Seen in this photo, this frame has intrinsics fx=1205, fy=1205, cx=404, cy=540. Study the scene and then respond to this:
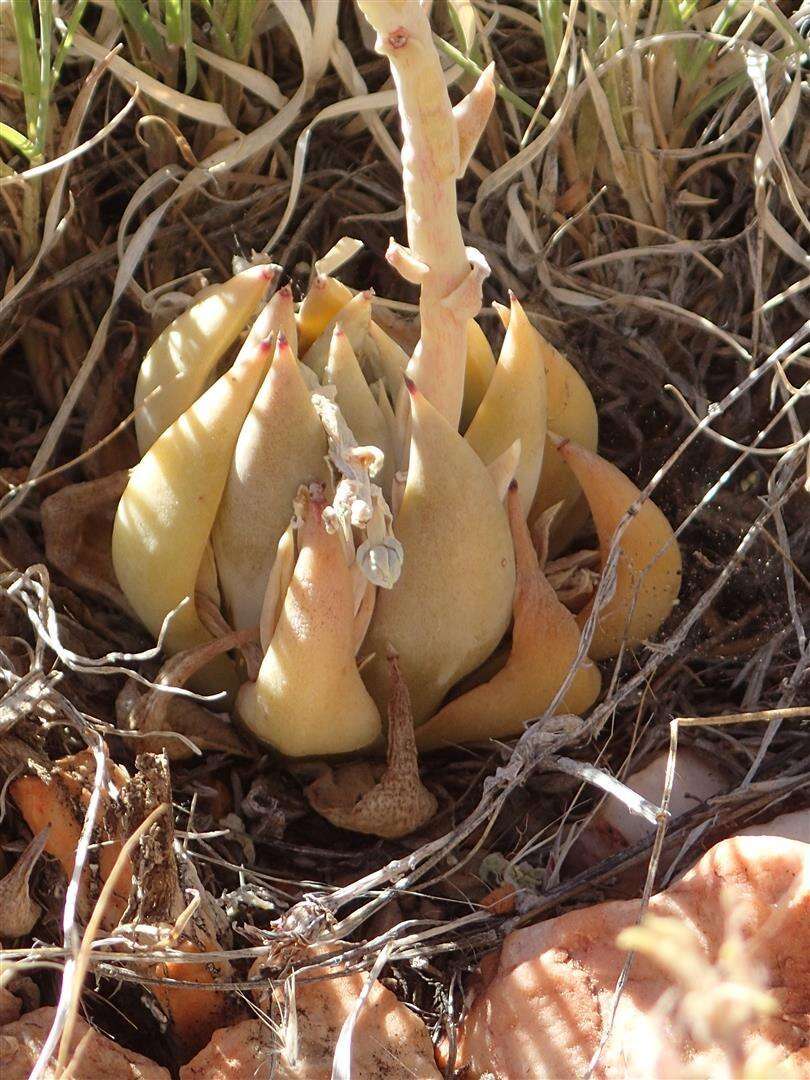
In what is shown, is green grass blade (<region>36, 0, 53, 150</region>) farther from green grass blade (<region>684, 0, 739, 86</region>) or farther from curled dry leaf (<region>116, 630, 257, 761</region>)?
green grass blade (<region>684, 0, 739, 86</region>)

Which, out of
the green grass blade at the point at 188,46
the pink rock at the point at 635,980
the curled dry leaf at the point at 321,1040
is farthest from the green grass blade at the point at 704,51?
the curled dry leaf at the point at 321,1040

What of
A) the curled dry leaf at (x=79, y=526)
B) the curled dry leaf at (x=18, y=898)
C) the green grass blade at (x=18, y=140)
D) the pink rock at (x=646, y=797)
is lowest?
Answer: the pink rock at (x=646, y=797)

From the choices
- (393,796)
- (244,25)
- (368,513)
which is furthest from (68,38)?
(393,796)

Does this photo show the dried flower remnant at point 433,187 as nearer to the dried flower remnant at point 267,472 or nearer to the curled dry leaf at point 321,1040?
the dried flower remnant at point 267,472

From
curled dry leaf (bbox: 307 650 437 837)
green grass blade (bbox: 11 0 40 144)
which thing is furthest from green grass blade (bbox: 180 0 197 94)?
curled dry leaf (bbox: 307 650 437 837)

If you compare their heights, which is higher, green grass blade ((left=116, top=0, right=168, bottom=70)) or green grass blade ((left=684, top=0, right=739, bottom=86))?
green grass blade ((left=116, top=0, right=168, bottom=70))

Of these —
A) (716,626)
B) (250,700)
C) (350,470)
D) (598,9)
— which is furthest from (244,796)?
(598,9)

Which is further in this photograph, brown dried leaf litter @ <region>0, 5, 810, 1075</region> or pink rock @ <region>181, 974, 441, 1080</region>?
brown dried leaf litter @ <region>0, 5, 810, 1075</region>

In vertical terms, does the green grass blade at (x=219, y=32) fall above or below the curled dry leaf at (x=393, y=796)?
above
